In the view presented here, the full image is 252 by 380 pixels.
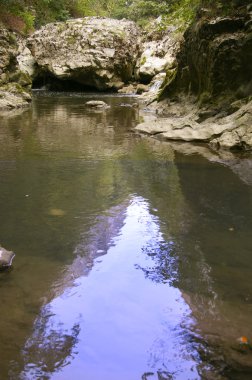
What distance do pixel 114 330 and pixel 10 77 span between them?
55.1ft

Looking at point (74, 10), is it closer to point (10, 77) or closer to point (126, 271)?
point (10, 77)

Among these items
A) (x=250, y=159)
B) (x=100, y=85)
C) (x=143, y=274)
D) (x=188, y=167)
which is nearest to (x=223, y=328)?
(x=143, y=274)

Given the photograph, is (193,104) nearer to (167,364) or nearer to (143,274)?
(143,274)

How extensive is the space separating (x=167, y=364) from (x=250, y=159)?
194 inches

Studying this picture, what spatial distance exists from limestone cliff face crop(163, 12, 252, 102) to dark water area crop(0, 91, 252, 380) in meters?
3.59

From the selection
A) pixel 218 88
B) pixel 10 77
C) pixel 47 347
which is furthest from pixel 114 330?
pixel 10 77

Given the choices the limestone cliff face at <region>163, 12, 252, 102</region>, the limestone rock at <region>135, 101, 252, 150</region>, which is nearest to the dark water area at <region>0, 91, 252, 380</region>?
the limestone rock at <region>135, 101, 252, 150</region>

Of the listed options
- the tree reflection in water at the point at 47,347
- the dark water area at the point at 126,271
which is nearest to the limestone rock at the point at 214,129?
the dark water area at the point at 126,271

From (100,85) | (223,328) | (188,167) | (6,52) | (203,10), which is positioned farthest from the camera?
(100,85)

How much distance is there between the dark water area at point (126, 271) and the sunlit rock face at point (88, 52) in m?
16.9

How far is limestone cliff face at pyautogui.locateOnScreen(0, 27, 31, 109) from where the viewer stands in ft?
51.8

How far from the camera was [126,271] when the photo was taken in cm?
305

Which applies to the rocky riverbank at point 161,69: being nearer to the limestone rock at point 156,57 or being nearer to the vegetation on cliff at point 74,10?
the limestone rock at point 156,57

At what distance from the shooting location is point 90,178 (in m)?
5.48
